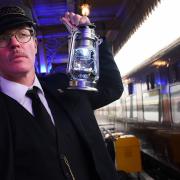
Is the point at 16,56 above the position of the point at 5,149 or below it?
above

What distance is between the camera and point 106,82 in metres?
2.16

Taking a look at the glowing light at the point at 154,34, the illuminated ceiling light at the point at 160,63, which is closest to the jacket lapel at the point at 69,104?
the glowing light at the point at 154,34

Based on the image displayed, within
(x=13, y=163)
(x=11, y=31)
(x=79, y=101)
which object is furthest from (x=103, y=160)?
(x=11, y=31)

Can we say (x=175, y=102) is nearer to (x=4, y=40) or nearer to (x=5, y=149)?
(x=4, y=40)

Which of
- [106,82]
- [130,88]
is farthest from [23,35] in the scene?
[130,88]

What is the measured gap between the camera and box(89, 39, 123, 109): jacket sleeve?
210 cm

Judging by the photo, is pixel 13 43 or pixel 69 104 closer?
pixel 13 43

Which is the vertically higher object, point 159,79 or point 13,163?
point 159,79

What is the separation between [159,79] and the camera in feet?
15.7

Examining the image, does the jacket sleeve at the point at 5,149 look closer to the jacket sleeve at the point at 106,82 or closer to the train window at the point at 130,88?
the jacket sleeve at the point at 106,82

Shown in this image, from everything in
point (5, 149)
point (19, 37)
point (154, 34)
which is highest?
point (154, 34)

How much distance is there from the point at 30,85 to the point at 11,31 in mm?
270

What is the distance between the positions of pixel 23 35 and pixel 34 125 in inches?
17.8

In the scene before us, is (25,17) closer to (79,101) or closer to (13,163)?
(79,101)
